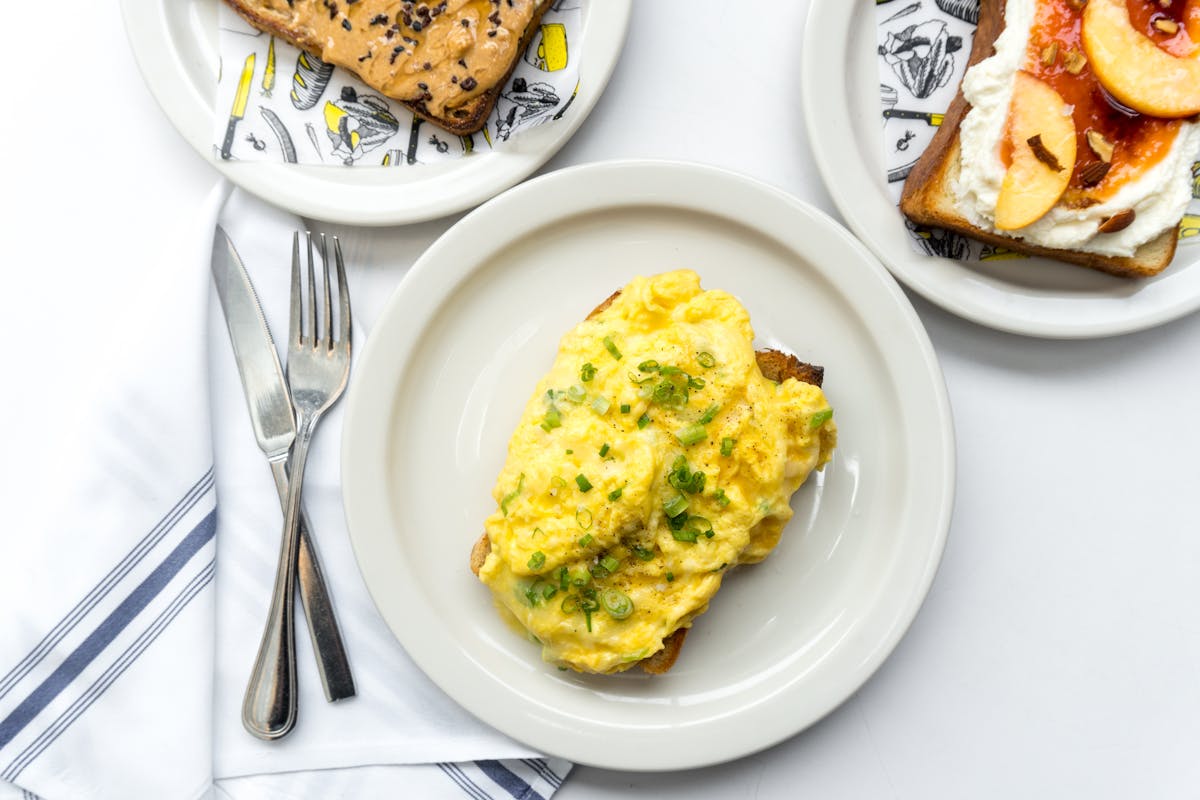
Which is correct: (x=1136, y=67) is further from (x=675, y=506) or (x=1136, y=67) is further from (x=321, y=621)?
(x=321, y=621)

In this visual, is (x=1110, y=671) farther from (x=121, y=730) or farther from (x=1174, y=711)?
(x=121, y=730)

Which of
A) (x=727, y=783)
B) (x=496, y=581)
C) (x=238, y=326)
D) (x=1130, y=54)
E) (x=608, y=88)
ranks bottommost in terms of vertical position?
(x=727, y=783)

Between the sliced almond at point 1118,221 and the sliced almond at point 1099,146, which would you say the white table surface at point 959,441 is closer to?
the sliced almond at point 1118,221

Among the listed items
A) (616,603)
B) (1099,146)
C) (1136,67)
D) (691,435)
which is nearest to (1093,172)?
(1099,146)

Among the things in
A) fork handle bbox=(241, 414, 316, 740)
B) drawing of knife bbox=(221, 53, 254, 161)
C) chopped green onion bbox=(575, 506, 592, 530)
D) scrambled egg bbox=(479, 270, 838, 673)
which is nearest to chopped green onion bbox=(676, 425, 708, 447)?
scrambled egg bbox=(479, 270, 838, 673)

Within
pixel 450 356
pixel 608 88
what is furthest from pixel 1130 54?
pixel 450 356
